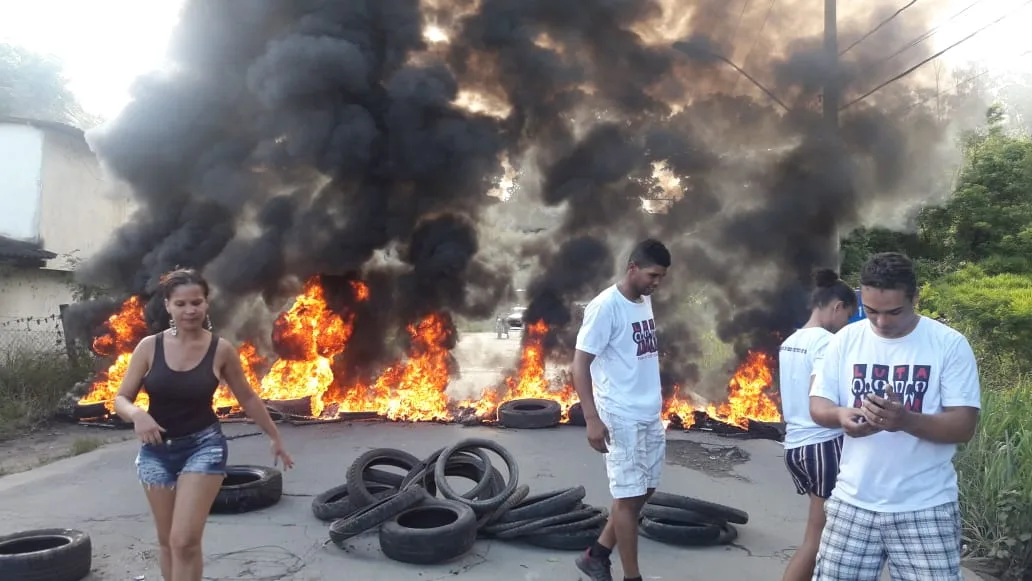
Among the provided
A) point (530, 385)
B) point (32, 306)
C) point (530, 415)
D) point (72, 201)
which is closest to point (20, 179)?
point (72, 201)

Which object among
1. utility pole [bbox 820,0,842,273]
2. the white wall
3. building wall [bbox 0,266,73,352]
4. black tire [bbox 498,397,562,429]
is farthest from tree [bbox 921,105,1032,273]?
the white wall

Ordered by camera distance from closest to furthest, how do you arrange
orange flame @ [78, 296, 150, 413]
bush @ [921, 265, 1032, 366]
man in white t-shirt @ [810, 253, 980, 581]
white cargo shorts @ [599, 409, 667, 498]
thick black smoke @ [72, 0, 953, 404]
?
man in white t-shirt @ [810, 253, 980, 581], white cargo shorts @ [599, 409, 667, 498], bush @ [921, 265, 1032, 366], orange flame @ [78, 296, 150, 413], thick black smoke @ [72, 0, 953, 404]

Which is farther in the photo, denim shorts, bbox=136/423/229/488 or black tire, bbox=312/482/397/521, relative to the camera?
black tire, bbox=312/482/397/521

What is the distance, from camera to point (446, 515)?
5.31 metres

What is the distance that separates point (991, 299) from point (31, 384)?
49.2 feet

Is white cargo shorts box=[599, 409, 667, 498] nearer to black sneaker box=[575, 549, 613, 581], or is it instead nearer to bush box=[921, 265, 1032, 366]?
black sneaker box=[575, 549, 613, 581]

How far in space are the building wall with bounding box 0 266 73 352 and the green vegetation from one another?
45.0 ft

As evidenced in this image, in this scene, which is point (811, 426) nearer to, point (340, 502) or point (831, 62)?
point (340, 502)

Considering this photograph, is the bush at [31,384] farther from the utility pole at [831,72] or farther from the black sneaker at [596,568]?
the utility pole at [831,72]

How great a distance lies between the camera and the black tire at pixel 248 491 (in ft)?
19.6

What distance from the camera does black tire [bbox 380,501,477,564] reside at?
15.8 ft

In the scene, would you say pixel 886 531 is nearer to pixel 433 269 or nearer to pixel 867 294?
pixel 867 294

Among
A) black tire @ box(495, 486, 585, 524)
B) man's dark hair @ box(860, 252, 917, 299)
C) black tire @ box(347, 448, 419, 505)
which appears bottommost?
black tire @ box(495, 486, 585, 524)

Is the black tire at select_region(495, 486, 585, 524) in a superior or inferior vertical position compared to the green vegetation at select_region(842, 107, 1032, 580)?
inferior
